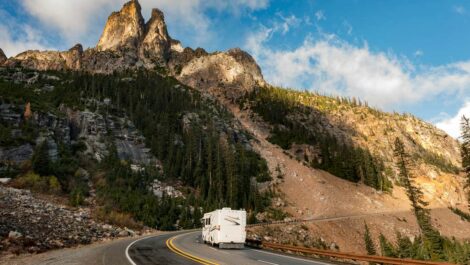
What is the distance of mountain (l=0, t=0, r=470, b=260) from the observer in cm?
5612

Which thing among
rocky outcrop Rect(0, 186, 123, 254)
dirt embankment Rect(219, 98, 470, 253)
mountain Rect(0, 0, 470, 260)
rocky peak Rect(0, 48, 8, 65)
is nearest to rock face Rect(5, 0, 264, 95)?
rocky peak Rect(0, 48, 8, 65)

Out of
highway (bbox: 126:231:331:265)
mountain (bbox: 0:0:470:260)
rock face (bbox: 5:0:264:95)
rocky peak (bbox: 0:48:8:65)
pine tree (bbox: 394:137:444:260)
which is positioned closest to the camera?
highway (bbox: 126:231:331:265)

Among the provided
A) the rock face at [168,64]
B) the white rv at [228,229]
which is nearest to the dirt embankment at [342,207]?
the white rv at [228,229]

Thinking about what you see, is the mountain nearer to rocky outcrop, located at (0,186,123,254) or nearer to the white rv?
rocky outcrop, located at (0,186,123,254)

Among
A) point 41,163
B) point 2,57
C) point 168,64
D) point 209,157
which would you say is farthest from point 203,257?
point 2,57

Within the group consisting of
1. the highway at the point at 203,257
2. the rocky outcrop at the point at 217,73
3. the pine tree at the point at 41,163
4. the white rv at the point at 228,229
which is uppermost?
the rocky outcrop at the point at 217,73

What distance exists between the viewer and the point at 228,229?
24625 millimetres

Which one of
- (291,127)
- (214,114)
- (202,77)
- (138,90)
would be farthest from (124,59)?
(291,127)

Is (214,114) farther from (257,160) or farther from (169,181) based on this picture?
(169,181)

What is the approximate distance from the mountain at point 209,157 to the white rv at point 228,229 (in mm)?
21908

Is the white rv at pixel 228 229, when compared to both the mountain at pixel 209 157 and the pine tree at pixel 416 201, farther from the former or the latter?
the pine tree at pixel 416 201

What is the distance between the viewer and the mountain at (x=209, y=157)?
2210 inches

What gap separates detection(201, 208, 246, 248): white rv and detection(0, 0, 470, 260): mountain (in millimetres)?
21908

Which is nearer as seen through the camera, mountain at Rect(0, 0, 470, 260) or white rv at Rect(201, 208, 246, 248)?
white rv at Rect(201, 208, 246, 248)
